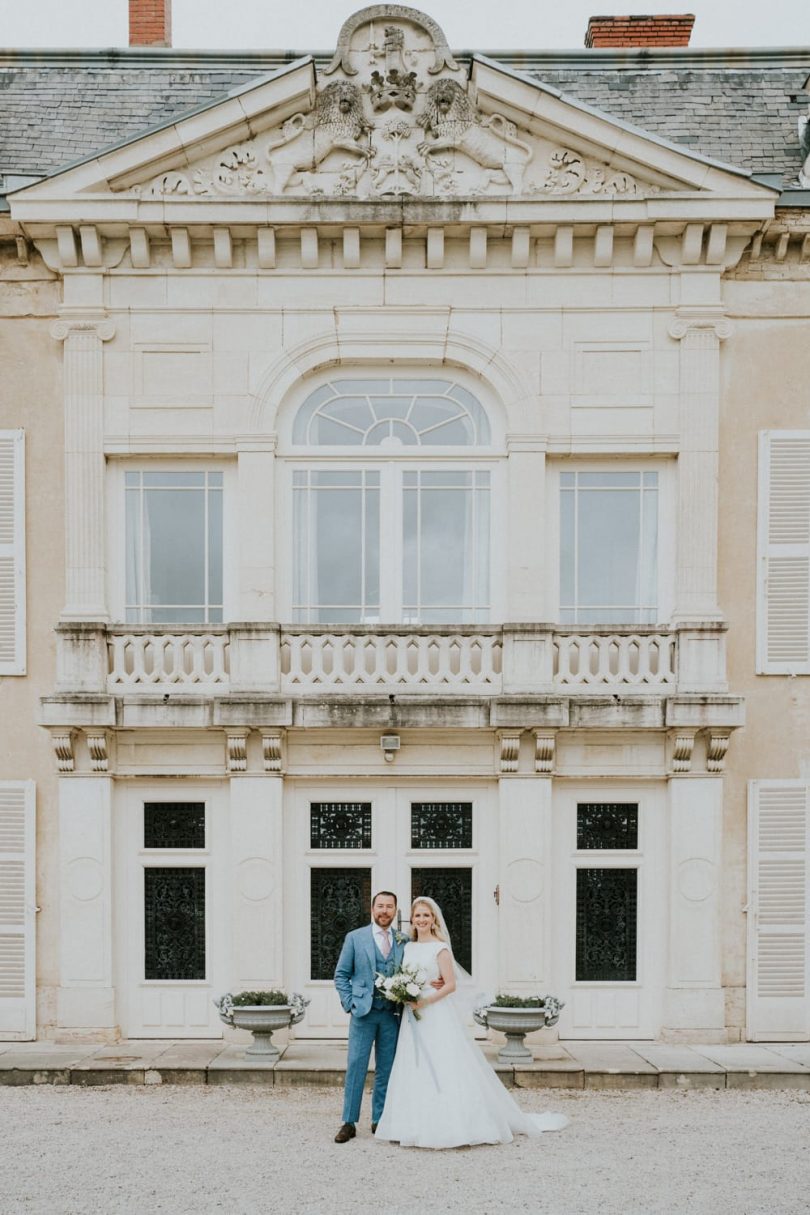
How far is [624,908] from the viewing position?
41.5ft

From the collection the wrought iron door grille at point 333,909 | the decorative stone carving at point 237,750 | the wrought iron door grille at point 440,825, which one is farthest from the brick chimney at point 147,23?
the wrought iron door grille at point 333,909

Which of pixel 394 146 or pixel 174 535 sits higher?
pixel 394 146

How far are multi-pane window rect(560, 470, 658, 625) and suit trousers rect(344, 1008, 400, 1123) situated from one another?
15.1 feet

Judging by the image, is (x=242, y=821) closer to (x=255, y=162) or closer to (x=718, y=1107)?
(x=718, y=1107)

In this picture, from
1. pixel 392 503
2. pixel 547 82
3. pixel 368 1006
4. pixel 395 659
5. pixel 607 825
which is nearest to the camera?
pixel 368 1006

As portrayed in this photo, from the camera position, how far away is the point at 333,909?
12.7 metres

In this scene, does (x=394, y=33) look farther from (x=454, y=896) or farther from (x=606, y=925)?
(x=606, y=925)

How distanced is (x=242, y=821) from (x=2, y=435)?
168 inches

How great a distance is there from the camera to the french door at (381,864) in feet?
41.4

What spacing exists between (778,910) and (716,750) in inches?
64.9

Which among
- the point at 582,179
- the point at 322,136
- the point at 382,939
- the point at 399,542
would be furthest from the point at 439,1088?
the point at 322,136

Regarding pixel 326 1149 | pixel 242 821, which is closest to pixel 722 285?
pixel 242 821

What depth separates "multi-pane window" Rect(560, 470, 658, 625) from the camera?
12.9 meters

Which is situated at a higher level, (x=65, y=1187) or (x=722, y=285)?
(x=722, y=285)
